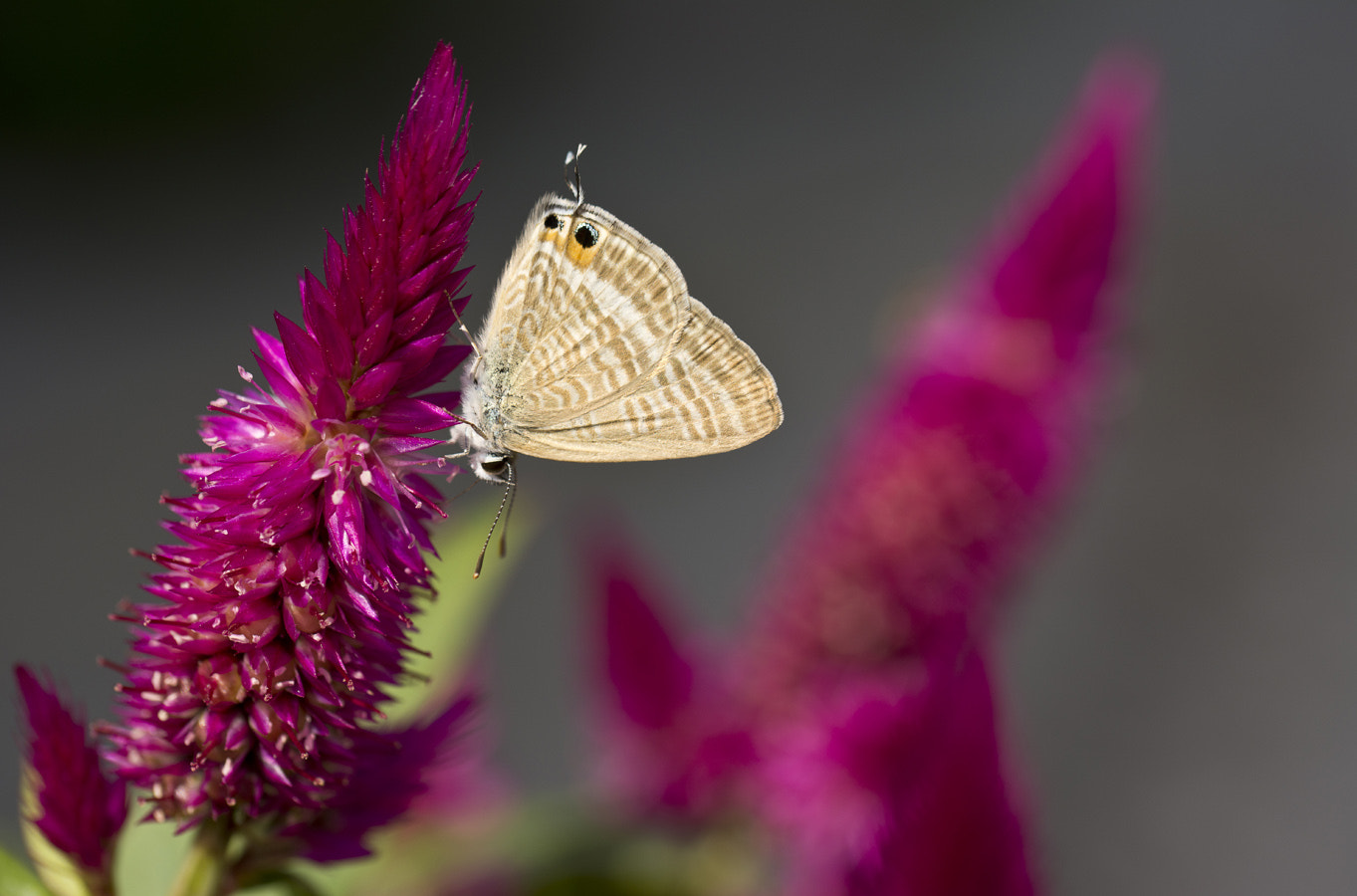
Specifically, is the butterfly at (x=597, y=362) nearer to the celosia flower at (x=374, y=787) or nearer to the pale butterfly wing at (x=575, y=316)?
the pale butterfly wing at (x=575, y=316)

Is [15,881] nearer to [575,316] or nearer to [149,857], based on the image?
[149,857]

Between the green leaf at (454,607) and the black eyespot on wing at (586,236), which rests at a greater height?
the black eyespot on wing at (586,236)

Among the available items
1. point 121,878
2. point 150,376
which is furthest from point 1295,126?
point 121,878

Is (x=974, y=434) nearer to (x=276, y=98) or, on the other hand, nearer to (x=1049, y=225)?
(x=1049, y=225)

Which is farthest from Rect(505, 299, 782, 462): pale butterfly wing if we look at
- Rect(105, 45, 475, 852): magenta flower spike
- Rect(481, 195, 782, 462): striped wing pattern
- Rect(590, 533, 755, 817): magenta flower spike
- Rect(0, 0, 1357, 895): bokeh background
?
Rect(0, 0, 1357, 895): bokeh background

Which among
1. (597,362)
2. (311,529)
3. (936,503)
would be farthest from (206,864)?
(936,503)

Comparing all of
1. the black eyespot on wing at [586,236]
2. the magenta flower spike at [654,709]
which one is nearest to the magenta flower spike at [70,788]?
the black eyespot on wing at [586,236]
